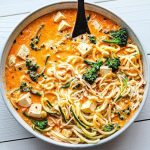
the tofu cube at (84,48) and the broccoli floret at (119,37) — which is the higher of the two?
the broccoli floret at (119,37)

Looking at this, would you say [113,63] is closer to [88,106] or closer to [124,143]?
[88,106]

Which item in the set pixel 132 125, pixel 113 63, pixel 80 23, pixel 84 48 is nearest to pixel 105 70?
pixel 113 63

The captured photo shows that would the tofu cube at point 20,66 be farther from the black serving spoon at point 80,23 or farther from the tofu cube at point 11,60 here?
the black serving spoon at point 80,23

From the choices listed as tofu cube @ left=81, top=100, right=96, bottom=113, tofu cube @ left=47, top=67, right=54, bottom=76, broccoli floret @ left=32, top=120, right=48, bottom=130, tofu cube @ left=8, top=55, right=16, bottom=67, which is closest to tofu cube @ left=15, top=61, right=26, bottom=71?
tofu cube @ left=8, top=55, right=16, bottom=67

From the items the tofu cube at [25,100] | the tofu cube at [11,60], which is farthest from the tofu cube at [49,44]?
Answer: the tofu cube at [25,100]

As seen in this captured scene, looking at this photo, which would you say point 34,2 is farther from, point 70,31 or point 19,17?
point 70,31

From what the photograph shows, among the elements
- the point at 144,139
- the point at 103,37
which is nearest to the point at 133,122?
the point at 144,139
